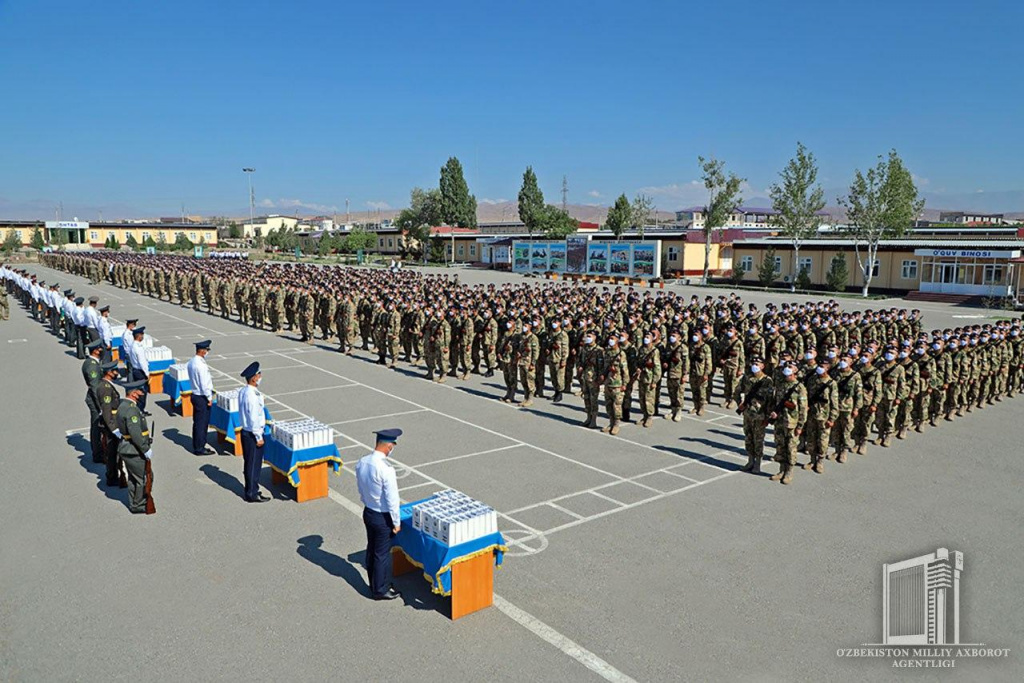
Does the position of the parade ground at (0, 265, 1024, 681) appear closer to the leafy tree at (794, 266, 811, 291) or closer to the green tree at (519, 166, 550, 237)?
the leafy tree at (794, 266, 811, 291)

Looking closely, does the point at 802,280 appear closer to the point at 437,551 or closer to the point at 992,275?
the point at 992,275

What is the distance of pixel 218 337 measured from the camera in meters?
24.0

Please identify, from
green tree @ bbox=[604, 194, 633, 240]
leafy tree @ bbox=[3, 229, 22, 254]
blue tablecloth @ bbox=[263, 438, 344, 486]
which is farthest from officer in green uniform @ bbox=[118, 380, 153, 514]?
leafy tree @ bbox=[3, 229, 22, 254]

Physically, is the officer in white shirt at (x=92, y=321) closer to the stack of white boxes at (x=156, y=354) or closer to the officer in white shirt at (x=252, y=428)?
the stack of white boxes at (x=156, y=354)

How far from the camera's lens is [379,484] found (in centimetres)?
640

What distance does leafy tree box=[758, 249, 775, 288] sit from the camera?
47.1 meters

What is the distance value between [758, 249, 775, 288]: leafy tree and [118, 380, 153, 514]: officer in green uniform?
44.4 meters

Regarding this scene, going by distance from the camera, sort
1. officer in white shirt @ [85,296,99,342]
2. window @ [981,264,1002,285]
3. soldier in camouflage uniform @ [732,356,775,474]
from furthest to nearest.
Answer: window @ [981,264,1002,285]
officer in white shirt @ [85,296,99,342]
soldier in camouflage uniform @ [732,356,775,474]

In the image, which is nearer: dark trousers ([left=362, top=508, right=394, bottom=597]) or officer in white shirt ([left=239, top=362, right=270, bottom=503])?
dark trousers ([left=362, top=508, right=394, bottom=597])

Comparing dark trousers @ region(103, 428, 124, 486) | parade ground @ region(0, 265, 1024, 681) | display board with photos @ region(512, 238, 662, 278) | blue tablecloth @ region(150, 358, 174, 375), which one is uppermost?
display board with photos @ region(512, 238, 662, 278)

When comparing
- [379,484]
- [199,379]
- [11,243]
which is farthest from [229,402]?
[11,243]

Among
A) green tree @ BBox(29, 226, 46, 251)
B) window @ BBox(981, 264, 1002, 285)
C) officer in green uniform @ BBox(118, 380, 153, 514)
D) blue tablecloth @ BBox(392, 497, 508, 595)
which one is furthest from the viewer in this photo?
green tree @ BBox(29, 226, 46, 251)

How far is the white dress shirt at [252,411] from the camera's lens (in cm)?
879

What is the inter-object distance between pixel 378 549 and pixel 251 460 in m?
3.24
